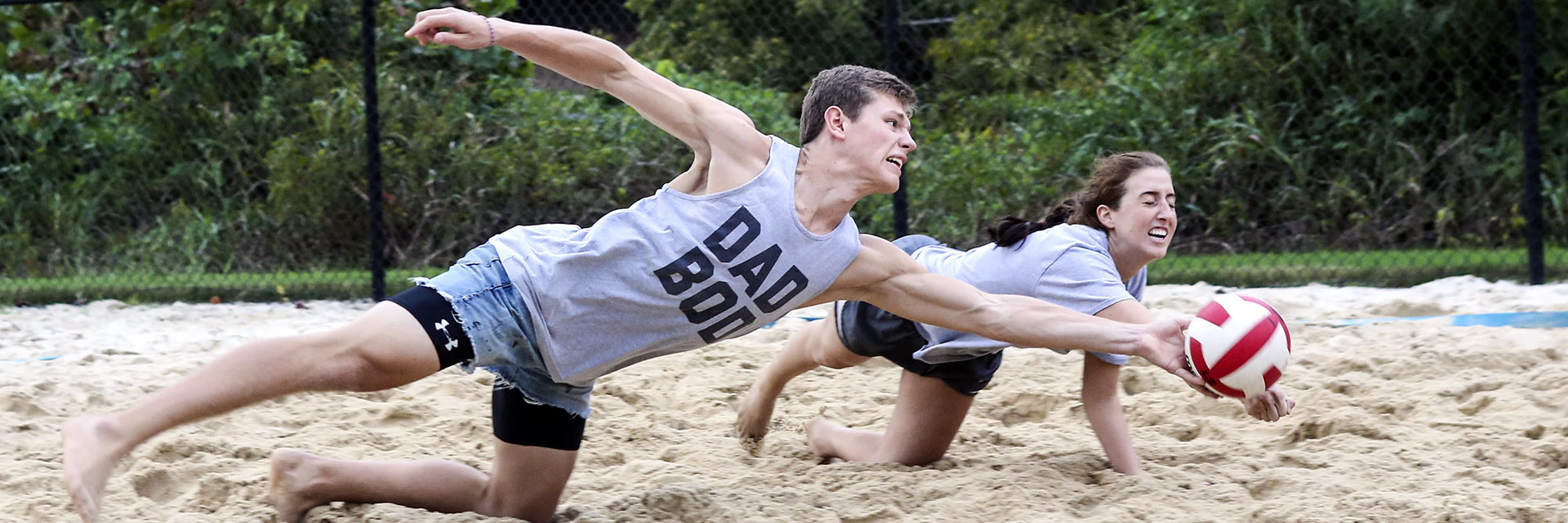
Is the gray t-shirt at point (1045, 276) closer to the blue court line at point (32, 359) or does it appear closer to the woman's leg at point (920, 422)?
the woman's leg at point (920, 422)

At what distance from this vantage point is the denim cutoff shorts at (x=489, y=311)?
2516 mm

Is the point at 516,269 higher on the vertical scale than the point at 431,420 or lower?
higher

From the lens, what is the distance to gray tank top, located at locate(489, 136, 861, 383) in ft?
8.32

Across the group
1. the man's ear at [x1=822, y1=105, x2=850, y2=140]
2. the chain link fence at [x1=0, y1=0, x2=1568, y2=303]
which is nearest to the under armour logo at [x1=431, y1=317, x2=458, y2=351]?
the man's ear at [x1=822, y1=105, x2=850, y2=140]

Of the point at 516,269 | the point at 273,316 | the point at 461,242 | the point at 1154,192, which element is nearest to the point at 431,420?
the point at 516,269

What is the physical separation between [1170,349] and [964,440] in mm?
1102

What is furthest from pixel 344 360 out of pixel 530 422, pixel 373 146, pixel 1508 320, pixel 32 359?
pixel 373 146

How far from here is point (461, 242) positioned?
766 centimetres

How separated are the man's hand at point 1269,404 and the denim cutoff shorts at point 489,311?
1478 millimetres

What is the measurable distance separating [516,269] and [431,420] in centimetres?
162

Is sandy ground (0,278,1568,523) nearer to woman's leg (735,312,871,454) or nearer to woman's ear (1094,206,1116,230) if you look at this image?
woman's leg (735,312,871,454)

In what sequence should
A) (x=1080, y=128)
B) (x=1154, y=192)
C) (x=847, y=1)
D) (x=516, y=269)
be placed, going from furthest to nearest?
(x=1080, y=128)
(x=847, y=1)
(x=1154, y=192)
(x=516, y=269)

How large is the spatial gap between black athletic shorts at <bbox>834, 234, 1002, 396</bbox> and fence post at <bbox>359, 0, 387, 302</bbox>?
419 cm

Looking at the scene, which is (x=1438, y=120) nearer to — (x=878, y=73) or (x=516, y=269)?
(x=878, y=73)
